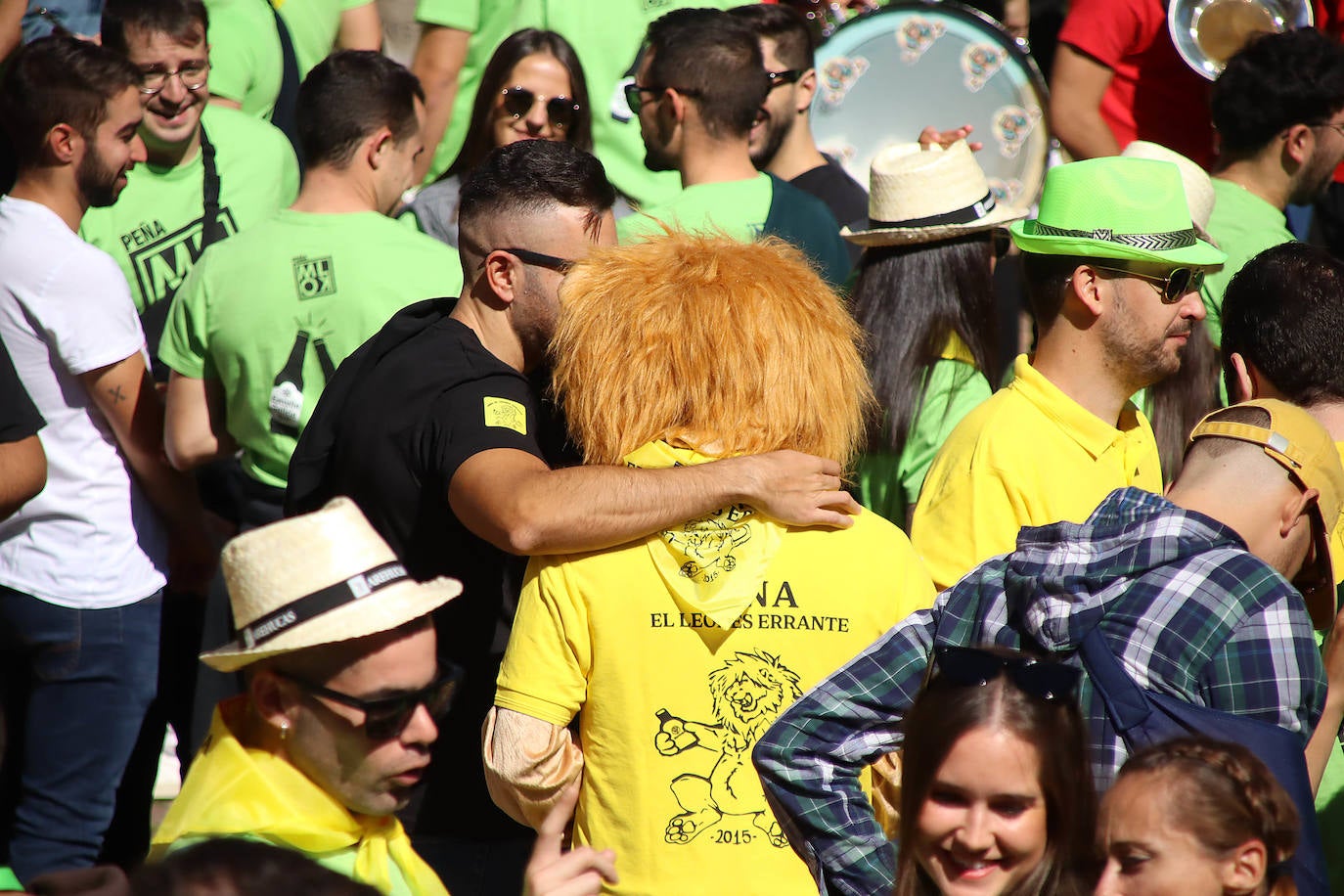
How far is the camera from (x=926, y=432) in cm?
403

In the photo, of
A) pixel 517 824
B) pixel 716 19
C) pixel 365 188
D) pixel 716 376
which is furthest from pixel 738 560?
pixel 716 19

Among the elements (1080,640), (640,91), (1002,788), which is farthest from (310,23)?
(1002,788)

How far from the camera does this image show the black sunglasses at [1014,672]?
225 cm

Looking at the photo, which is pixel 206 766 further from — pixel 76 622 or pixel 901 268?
pixel 901 268

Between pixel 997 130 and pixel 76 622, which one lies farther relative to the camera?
pixel 997 130

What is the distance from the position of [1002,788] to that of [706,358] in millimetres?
952

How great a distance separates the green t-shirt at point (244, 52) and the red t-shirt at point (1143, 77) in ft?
10.8

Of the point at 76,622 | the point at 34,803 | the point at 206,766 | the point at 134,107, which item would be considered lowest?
the point at 34,803

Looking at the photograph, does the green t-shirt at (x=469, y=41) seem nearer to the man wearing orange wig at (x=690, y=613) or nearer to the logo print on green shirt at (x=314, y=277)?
the logo print on green shirt at (x=314, y=277)

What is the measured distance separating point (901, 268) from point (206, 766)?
260 cm

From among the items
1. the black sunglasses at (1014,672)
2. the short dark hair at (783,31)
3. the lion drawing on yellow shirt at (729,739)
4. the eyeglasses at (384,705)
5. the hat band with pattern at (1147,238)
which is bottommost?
the lion drawing on yellow shirt at (729,739)

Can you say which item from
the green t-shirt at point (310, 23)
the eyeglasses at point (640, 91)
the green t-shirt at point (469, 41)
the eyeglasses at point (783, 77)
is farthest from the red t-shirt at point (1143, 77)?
the green t-shirt at point (310, 23)

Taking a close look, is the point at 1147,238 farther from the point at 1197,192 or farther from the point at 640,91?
the point at 640,91

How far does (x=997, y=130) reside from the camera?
6.27 meters
